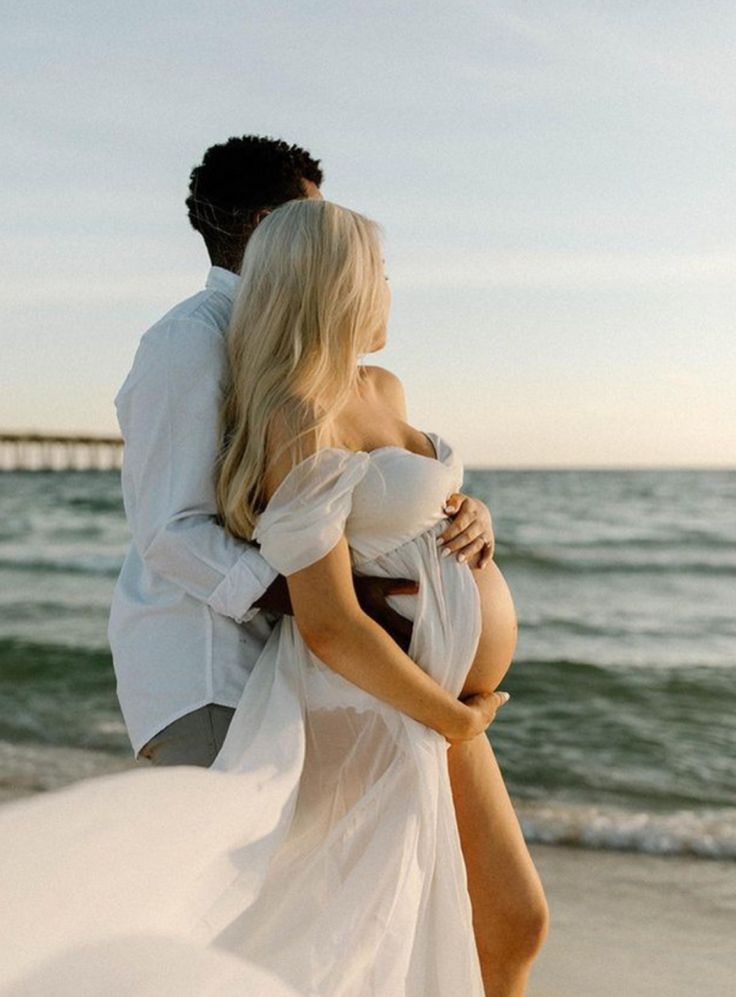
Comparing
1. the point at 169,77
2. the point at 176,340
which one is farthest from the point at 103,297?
the point at 176,340

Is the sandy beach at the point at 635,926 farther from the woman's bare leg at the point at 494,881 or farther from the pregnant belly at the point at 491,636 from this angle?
the pregnant belly at the point at 491,636

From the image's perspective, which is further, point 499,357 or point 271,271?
point 499,357

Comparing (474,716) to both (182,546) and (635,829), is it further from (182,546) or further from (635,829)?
(635,829)

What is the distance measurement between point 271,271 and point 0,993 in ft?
5.35

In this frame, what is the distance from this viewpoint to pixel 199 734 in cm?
298

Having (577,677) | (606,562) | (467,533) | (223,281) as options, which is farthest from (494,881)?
(606,562)

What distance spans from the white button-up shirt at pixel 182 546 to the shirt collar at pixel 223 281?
0.51 ft

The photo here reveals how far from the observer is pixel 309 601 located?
2.84 metres

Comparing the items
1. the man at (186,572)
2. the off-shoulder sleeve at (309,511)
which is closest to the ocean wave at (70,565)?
the man at (186,572)

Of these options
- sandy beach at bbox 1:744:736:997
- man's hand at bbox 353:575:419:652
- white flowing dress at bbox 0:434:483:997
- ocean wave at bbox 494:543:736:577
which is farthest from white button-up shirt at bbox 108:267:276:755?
ocean wave at bbox 494:543:736:577

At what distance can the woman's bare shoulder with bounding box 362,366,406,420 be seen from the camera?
3.23 metres

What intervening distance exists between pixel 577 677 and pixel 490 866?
7.92 metres

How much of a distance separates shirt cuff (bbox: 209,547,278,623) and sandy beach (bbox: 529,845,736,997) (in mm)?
2416

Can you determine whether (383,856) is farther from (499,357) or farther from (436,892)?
(499,357)
